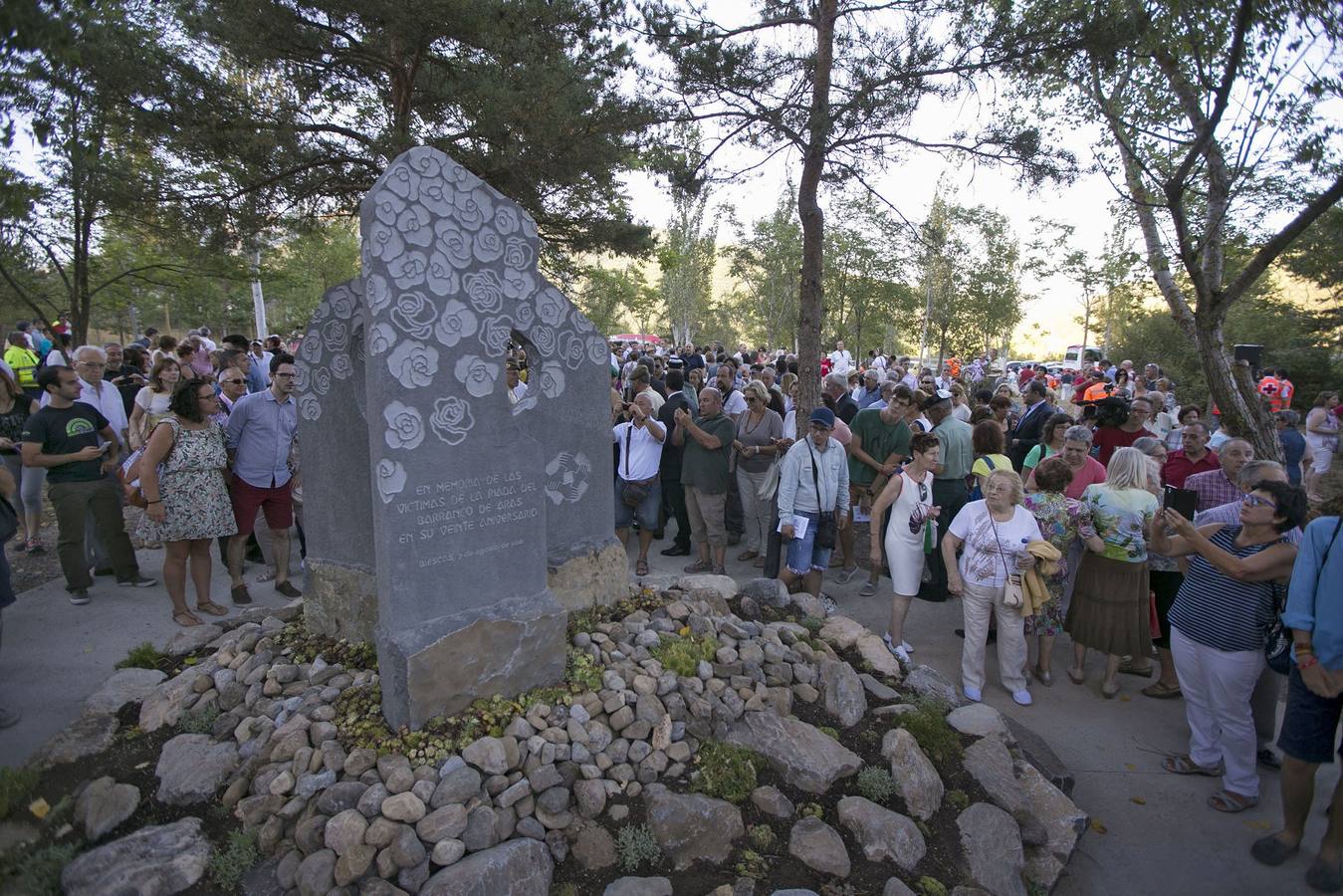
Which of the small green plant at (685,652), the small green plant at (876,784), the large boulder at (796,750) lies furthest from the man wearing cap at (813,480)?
the small green plant at (876,784)

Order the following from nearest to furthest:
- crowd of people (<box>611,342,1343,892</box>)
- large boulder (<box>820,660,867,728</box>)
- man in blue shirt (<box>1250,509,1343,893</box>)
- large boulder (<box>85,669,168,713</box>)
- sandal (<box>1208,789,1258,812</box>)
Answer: man in blue shirt (<box>1250,509,1343,893</box>), crowd of people (<box>611,342,1343,892</box>), sandal (<box>1208,789,1258,812</box>), large boulder (<box>85,669,168,713</box>), large boulder (<box>820,660,867,728</box>)

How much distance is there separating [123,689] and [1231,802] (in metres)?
6.49

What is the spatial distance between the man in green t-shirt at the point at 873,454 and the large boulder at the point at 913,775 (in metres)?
3.22

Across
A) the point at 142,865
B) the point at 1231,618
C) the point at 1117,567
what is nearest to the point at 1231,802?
the point at 1231,618

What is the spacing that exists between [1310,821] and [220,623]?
6998 mm

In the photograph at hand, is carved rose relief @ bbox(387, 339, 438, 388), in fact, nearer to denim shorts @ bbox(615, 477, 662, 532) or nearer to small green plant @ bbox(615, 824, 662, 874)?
small green plant @ bbox(615, 824, 662, 874)

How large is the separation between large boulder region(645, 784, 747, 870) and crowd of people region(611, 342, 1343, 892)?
7.23 ft

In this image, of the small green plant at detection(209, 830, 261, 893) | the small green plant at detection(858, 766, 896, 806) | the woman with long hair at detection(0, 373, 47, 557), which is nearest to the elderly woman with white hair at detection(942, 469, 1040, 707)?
the small green plant at detection(858, 766, 896, 806)

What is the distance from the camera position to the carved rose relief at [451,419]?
358cm

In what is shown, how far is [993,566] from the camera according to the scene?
484cm

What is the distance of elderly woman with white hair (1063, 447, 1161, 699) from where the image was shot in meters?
4.93

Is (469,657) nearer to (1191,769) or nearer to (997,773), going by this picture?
(997,773)

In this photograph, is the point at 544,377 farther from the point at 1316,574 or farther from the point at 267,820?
the point at 1316,574

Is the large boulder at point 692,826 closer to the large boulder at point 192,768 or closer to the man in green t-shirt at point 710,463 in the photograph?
the large boulder at point 192,768
